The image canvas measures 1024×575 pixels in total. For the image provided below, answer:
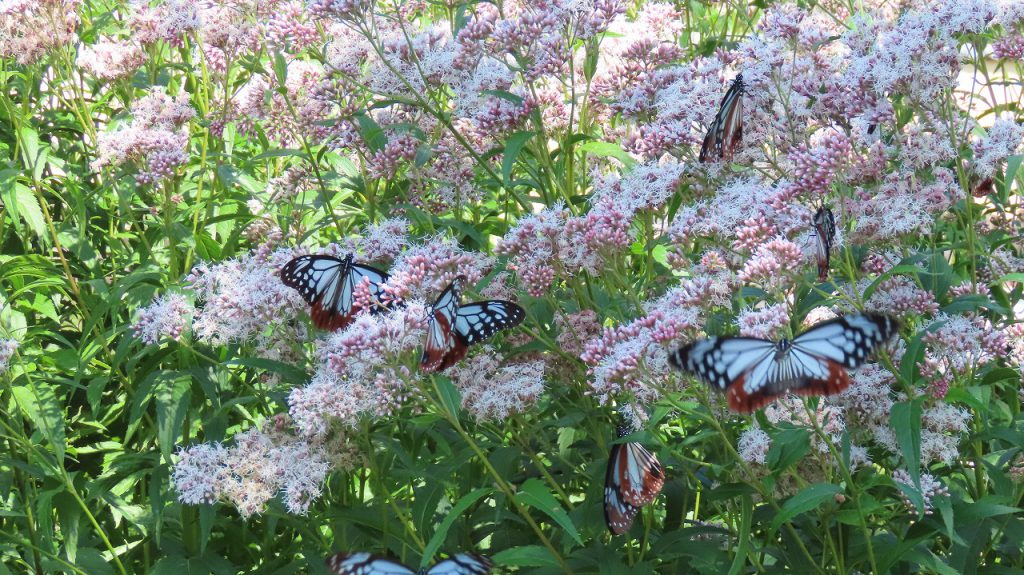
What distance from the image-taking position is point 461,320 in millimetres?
3811

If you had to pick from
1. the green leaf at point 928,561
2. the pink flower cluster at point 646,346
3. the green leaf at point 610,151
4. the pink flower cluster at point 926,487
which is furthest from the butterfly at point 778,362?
the green leaf at point 610,151

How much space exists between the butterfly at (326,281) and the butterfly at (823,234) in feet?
4.98

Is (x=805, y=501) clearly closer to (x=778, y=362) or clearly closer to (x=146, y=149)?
(x=778, y=362)

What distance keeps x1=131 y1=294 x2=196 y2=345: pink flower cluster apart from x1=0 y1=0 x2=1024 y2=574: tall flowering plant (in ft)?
0.05

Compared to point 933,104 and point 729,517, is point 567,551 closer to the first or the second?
point 729,517

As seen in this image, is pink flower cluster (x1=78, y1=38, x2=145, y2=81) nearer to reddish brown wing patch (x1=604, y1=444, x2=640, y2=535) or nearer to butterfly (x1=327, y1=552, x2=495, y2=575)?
butterfly (x1=327, y1=552, x2=495, y2=575)

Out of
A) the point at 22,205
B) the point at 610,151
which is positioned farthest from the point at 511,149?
the point at 22,205

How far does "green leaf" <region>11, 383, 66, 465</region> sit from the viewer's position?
440 centimetres

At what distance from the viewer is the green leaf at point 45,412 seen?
4402 mm

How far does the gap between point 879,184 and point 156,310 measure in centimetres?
277

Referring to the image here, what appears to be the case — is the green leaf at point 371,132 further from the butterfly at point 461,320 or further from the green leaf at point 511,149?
the butterfly at point 461,320

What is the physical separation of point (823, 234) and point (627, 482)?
3.39ft

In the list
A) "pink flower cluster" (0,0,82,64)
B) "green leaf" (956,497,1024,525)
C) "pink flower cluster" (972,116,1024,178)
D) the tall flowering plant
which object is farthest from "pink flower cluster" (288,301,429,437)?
"pink flower cluster" (0,0,82,64)

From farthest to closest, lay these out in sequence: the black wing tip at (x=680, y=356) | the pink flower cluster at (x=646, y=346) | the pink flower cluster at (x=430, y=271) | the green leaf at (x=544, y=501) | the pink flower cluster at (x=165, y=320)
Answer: the pink flower cluster at (x=165, y=320) → the pink flower cluster at (x=430, y=271) → the pink flower cluster at (x=646, y=346) → the green leaf at (x=544, y=501) → the black wing tip at (x=680, y=356)
